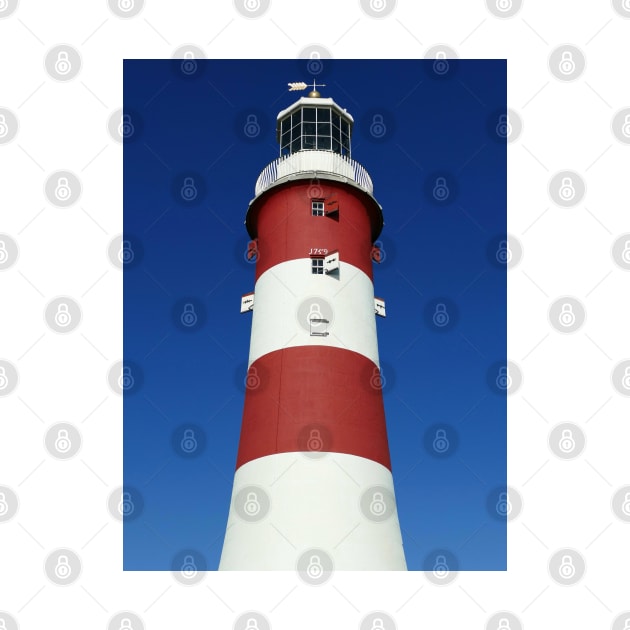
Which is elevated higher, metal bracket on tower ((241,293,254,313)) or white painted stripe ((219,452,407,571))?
metal bracket on tower ((241,293,254,313))

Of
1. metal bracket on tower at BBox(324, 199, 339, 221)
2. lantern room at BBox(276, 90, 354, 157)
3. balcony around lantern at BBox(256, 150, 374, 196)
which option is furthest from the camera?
lantern room at BBox(276, 90, 354, 157)

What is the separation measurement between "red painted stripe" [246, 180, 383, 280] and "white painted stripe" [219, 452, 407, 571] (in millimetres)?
6207

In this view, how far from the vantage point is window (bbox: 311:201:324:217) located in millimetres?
22125

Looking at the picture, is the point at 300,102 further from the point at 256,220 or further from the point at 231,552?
the point at 231,552

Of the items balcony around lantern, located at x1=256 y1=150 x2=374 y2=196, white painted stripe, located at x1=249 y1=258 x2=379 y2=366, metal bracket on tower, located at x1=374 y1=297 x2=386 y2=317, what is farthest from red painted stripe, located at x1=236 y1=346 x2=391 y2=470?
balcony around lantern, located at x1=256 y1=150 x2=374 y2=196

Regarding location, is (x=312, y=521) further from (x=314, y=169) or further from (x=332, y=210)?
(x=314, y=169)

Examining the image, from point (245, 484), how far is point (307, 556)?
9.12ft

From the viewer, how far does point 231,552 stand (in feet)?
62.1

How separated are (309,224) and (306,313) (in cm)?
300

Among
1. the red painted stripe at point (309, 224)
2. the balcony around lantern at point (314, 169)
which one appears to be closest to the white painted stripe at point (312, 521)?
the red painted stripe at point (309, 224)

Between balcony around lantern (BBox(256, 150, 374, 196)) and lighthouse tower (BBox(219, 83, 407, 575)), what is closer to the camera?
lighthouse tower (BBox(219, 83, 407, 575))

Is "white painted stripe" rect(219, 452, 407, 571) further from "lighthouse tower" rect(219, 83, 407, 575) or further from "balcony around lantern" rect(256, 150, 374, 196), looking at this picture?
"balcony around lantern" rect(256, 150, 374, 196)

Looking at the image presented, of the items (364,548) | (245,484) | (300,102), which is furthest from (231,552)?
(300,102)

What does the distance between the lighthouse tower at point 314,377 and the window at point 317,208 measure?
1.7 inches
